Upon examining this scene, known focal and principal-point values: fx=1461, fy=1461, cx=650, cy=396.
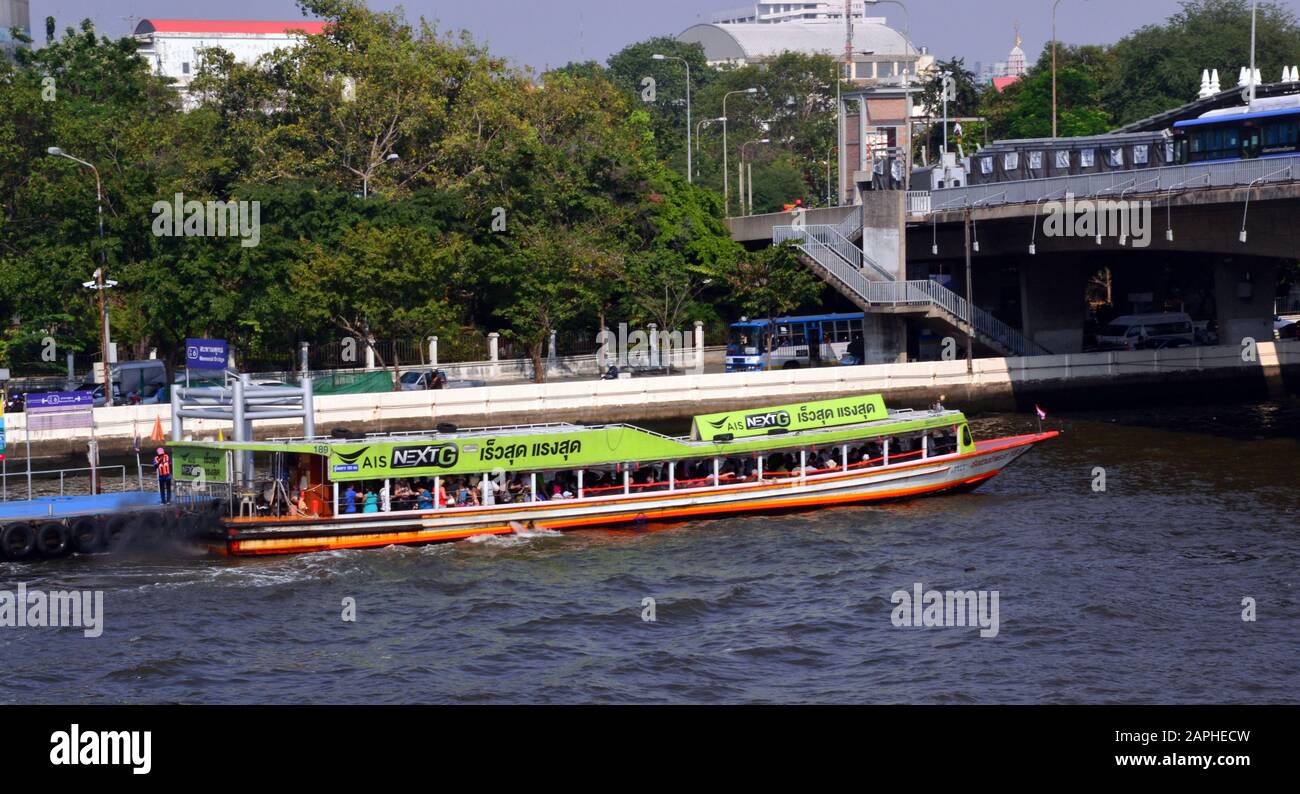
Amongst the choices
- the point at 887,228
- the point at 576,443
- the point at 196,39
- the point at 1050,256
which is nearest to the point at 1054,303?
the point at 1050,256

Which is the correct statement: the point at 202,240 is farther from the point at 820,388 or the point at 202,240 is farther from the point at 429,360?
the point at 820,388

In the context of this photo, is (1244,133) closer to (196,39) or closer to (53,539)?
(53,539)

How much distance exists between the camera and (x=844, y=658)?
2931 cm

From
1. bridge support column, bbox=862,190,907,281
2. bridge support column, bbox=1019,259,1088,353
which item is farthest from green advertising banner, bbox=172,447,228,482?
bridge support column, bbox=1019,259,1088,353

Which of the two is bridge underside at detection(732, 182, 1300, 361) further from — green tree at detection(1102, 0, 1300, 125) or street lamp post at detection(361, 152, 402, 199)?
green tree at detection(1102, 0, 1300, 125)

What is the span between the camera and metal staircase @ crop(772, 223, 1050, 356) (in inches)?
2879

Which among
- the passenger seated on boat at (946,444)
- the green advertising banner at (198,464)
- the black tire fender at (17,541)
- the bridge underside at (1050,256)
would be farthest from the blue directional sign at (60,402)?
the bridge underside at (1050,256)

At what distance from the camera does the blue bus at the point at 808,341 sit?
80425mm

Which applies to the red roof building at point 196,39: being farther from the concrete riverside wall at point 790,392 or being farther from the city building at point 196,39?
the concrete riverside wall at point 790,392

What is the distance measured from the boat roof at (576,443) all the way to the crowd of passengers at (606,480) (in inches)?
25.7

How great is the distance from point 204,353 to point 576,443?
1915cm
